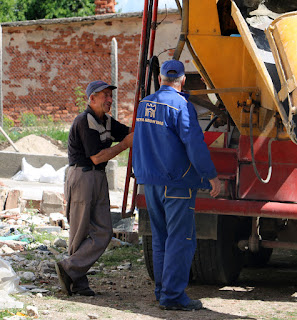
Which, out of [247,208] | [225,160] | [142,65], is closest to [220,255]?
[247,208]

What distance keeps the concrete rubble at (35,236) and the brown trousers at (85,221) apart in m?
0.34

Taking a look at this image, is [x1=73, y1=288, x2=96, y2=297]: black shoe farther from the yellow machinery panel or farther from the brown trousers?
the yellow machinery panel

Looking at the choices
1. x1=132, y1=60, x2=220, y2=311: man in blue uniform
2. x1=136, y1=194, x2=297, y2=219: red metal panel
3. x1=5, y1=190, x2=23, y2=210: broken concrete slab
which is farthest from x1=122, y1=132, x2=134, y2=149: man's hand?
x1=5, y1=190, x2=23, y2=210: broken concrete slab

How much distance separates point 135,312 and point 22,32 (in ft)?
50.1

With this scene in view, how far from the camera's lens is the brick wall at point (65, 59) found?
17922 millimetres

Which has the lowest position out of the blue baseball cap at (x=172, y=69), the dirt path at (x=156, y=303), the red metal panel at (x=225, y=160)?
the dirt path at (x=156, y=303)

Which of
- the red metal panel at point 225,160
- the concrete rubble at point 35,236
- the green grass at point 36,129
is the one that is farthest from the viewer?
the green grass at point 36,129

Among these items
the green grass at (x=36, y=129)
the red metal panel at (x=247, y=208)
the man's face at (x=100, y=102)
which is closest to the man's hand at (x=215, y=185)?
the red metal panel at (x=247, y=208)

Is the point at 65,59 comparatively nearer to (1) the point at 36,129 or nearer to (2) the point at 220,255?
(1) the point at 36,129

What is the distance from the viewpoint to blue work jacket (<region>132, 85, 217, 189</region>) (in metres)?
4.86

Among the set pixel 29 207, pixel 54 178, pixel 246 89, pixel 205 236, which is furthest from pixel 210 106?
pixel 54 178

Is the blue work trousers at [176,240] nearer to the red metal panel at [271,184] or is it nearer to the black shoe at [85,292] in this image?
the red metal panel at [271,184]

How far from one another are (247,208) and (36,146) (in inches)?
354

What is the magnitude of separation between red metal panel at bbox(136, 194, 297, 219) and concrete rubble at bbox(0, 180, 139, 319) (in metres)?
1.29
